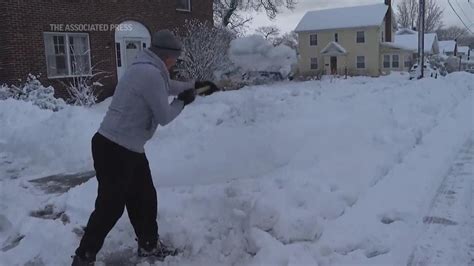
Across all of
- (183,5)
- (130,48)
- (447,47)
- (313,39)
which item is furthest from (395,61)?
(447,47)

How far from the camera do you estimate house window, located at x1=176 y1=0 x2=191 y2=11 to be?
20895 millimetres

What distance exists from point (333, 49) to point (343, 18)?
452 centimetres

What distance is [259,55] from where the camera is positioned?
106 ft

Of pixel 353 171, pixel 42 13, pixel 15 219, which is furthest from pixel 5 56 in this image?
pixel 353 171

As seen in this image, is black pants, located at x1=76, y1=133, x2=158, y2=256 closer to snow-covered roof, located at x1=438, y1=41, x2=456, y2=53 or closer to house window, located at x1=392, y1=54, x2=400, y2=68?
house window, located at x1=392, y1=54, x2=400, y2=68

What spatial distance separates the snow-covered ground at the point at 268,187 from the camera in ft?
13.2

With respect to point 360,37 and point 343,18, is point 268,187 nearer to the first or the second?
point 360,37

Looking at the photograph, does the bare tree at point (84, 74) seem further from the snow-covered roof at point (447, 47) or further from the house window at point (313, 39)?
the snow-covered roof at point (447, 47)

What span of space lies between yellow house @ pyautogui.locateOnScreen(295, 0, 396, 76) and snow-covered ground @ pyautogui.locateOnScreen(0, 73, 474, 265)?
112 ft

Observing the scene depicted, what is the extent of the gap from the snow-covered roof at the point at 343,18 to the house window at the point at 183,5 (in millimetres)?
25714

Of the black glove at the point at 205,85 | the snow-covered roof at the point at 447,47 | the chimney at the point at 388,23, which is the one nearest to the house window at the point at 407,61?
the chimney at the point at 388,23

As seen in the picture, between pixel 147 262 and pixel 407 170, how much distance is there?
373cm

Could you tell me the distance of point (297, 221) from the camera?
4266 millimetres

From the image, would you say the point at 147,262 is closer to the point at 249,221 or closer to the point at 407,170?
the point at 249,221
